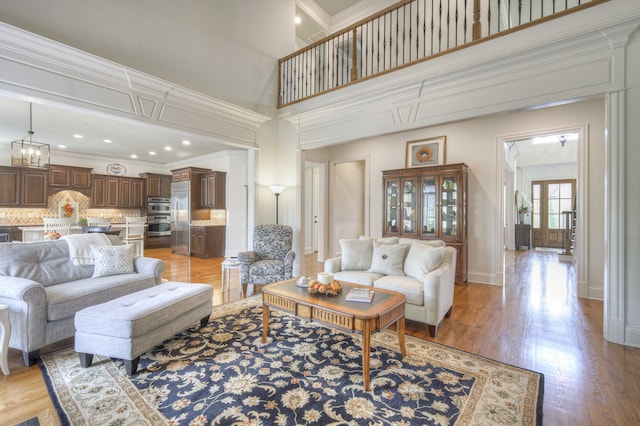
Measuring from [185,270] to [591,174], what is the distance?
705 centimetres

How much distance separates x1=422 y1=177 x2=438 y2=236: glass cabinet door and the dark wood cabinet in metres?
6.00

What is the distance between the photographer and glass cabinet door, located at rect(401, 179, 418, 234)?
5.25 m

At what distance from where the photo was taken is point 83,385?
78.1 inches

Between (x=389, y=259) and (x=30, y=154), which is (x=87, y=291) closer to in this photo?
(x=389, y=259)

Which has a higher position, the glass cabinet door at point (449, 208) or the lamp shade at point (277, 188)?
the lamp shade at point (277, 188)

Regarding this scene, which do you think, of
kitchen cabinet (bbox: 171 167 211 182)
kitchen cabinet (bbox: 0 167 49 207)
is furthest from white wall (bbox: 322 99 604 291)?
kitchen cabinet (bbox: 0 167 49 207)

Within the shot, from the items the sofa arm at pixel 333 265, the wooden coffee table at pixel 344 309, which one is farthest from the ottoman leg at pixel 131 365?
the sofa arm at pixel 333 265

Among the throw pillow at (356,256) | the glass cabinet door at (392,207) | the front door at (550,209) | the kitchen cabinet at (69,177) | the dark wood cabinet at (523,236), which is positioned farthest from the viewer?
the front door at (550,209)

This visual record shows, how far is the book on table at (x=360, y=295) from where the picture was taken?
→ 2.26 meters

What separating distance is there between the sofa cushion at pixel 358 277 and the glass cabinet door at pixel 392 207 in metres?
2.20

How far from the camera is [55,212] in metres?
7.50

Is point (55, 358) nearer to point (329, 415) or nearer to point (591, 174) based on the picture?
point (329, 415)

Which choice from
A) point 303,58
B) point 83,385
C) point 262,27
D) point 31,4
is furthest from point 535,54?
point 31,4

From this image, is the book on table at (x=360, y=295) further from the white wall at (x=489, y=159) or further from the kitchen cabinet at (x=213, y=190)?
the kitchen cabinet at (x=213, y=190)
